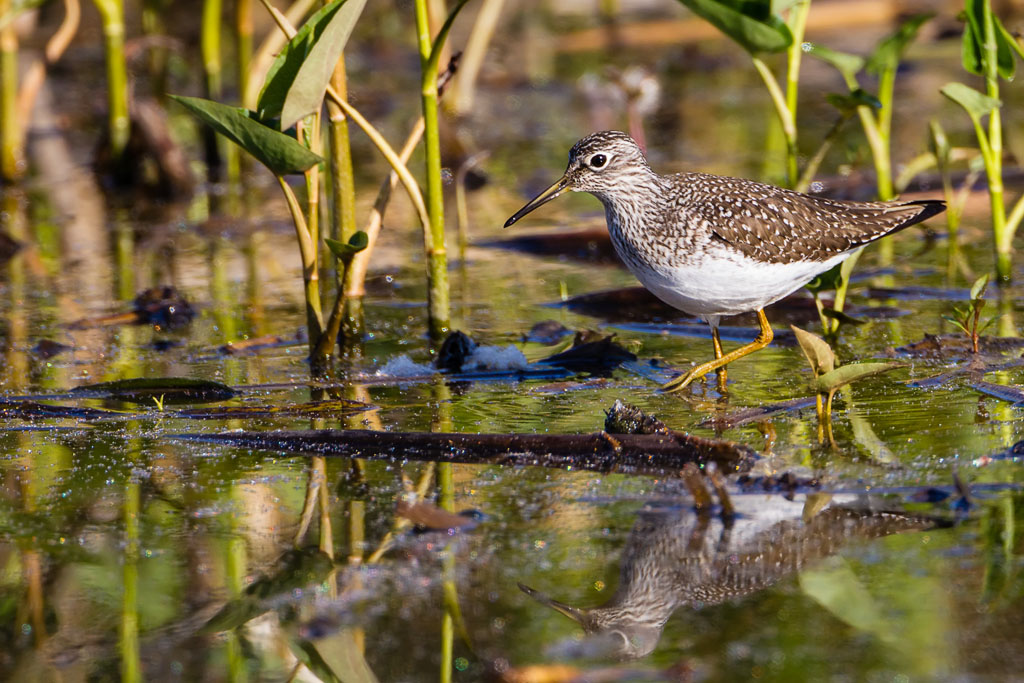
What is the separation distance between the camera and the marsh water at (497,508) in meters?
3.09

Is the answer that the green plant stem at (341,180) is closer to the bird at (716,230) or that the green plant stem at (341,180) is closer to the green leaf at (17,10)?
the bird at (716,230)

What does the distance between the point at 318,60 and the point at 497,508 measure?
80.3 inches

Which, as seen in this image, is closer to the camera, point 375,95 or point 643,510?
point 643,510

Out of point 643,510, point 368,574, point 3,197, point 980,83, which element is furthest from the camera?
point 980,83

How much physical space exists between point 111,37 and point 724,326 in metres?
5.37

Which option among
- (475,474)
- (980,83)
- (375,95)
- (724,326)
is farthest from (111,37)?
(980,83)

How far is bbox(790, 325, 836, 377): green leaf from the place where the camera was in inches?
175

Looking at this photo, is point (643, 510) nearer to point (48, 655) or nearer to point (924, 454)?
point (924, 454)

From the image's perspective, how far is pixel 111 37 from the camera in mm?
9195

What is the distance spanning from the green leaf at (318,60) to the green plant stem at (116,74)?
482cm

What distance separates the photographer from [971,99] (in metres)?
5.77

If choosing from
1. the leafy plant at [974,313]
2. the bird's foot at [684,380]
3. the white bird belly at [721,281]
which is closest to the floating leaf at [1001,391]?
the leafy plant at [974,313]

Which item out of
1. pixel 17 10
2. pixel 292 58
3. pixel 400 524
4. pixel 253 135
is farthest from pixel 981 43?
pixel 17 10

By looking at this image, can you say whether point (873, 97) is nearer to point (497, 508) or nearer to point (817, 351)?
point (817, 351)
